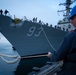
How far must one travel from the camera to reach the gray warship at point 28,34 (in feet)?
52.0

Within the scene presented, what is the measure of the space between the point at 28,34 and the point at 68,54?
49.9 feet

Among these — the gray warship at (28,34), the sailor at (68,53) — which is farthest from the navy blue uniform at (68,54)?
the gray warship at (28,34)

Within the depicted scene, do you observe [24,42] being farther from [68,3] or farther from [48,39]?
[68,3]

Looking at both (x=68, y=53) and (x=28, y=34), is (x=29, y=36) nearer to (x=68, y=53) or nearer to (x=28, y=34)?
(x=28, y=34)

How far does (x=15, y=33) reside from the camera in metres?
16.2

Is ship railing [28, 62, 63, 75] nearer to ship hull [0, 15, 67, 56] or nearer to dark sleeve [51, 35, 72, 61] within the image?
dark sleeve [51, 35, 72, 61]

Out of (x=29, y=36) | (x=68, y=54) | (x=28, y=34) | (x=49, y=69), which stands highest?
(x=68, y=54)

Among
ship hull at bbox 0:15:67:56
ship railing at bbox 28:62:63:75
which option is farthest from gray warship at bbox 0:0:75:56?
ship railing at bbox 28:62:63:75

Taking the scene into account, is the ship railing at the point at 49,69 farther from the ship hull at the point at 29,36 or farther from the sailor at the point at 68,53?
the ship hull at the point at 29,36

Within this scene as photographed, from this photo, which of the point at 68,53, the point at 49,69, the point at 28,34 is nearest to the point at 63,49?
the point at 68,53

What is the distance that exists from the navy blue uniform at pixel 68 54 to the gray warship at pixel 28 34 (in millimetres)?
13662

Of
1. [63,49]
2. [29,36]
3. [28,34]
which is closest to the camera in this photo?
[63,49]

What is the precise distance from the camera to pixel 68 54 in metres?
1.78

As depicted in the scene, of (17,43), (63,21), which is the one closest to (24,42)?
(17,43)
